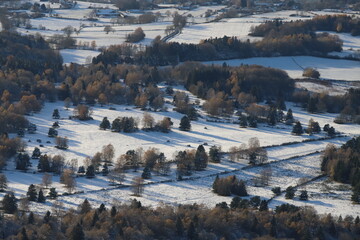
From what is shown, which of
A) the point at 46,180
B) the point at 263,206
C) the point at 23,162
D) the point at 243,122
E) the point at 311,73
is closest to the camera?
the point at 263,206

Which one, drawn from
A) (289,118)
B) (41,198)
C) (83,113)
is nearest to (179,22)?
(289,118)

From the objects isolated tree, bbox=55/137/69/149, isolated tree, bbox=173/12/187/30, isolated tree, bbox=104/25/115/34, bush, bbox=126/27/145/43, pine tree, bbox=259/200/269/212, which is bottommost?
pine tree, bbox=259/200/269/212

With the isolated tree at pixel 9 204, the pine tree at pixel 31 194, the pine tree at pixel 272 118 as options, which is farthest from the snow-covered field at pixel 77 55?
the isolated tree at pixel 9 204

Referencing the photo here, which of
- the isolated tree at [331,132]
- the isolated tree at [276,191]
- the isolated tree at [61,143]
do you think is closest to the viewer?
the isolated tree at [276,191]

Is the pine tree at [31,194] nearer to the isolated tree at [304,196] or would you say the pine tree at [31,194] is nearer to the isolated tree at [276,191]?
the isolated tree at [276,191]

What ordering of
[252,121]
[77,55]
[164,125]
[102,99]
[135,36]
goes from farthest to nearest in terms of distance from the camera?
[135,36]
[77,55]
[102,99]
[252,121]
[164,125]

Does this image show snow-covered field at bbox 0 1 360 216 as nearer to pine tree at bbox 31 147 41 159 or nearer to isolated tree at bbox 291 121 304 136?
isolated tree at bbox 291 121 304 136

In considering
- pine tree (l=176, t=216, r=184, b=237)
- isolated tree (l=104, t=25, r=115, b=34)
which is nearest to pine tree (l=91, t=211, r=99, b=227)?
pine tree (l=176, t=216, r=184, b=237)

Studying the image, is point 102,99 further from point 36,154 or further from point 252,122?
point 36,154

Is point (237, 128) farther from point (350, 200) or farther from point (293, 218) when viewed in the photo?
point (293, 218)

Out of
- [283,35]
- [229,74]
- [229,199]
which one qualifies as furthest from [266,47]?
[229,199]

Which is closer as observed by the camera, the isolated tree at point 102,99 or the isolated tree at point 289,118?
the isolated tree at point 289,118
